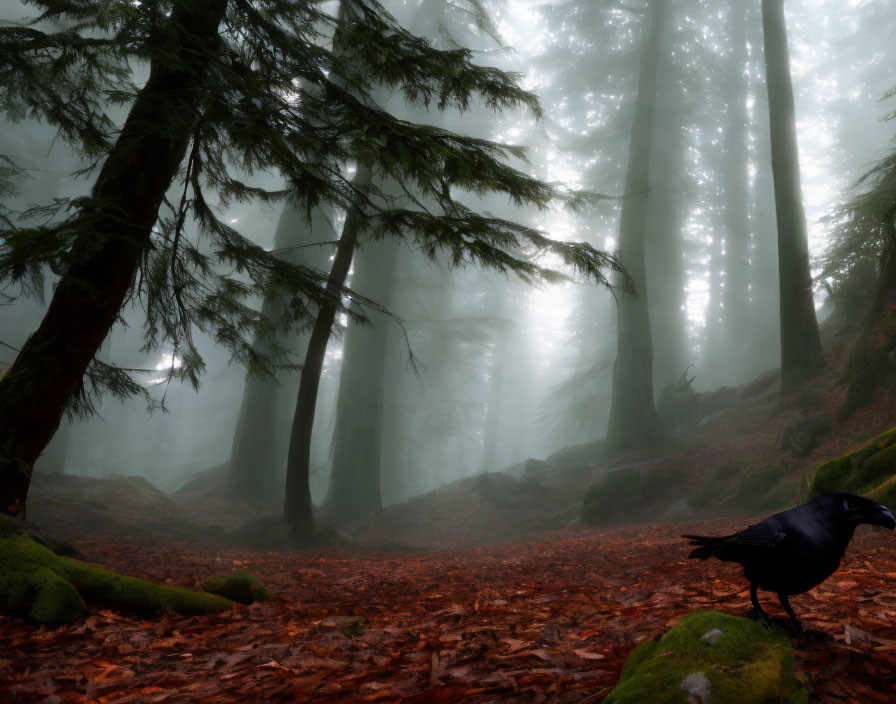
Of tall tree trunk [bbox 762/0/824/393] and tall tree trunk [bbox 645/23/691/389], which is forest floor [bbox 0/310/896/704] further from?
tall tree trunk [bbox 645/23/691/389]

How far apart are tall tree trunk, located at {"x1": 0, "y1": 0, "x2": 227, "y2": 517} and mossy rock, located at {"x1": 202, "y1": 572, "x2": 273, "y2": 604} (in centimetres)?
199

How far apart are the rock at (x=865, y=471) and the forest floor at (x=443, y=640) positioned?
497 mm

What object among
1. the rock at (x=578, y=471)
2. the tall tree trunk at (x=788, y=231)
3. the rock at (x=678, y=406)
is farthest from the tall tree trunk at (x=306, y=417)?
the rock at (x=678, y=406)

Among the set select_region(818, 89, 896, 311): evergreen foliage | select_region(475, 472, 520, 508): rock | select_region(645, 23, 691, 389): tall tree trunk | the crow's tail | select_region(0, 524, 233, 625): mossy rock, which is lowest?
select_region(0, 524, 233, 625): mossy rock

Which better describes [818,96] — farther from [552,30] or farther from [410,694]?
[410,694]

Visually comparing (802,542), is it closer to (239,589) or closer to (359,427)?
(239,589)

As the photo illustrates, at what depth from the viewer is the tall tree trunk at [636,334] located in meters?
15.0

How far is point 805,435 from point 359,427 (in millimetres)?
11335

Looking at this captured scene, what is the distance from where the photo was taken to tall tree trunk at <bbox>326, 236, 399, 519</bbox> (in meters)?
15.2

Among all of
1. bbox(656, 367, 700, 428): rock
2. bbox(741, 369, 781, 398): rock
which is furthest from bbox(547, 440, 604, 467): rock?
bbox(741, 369, 781, 398): rock

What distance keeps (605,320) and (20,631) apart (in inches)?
1089

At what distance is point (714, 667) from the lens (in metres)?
1.63

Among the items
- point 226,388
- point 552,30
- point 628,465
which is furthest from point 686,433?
point 226,388

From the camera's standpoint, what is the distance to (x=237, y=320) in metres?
7.59
